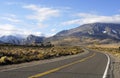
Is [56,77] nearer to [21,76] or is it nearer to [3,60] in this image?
[21,76]

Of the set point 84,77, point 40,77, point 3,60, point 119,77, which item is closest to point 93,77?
point 84,77

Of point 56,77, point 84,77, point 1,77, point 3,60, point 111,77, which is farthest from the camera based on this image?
point 3,60

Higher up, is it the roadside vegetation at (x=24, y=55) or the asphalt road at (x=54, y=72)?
the roadside vegetation at (x=24, y=55)

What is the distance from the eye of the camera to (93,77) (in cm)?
1595

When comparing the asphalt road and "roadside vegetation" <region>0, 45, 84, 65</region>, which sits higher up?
"roadside vegetation" <region>0, 45, 84, 65</region>

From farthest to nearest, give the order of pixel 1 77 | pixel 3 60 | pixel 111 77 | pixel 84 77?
pixel 3 60 → pixel 111 77 → pixel 84 77 → pixel 1 77

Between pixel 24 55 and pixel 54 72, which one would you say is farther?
pixel 24 55

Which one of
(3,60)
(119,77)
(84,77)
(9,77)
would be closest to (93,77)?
(84,77)

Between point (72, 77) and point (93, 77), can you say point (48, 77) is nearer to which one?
point (72, 77)

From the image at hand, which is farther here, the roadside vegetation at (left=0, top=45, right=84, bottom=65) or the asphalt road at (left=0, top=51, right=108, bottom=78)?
the roadside vegetation at (left=0, top=45, right=84, bottom=65)

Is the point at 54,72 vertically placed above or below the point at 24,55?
below

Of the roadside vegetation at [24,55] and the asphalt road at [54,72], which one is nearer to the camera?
the asphalt road at [54,72]

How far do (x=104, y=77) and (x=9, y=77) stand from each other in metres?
5.54

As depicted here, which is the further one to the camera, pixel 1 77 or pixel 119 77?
pixel 119 77
